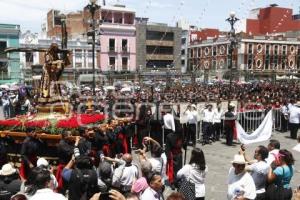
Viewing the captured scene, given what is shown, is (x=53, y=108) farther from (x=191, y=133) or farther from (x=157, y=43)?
(x=157, y=43)

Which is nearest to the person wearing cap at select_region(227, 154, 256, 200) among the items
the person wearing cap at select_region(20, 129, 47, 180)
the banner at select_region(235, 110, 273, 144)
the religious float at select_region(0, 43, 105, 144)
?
the person wearing cap at select_region(20, 129, 47, 180)

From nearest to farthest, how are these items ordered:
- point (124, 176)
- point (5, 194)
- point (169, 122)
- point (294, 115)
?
point (5, 194) < point (124, 176) < point (169, 122) < point (294, 115)

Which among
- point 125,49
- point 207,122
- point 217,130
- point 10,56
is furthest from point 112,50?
point 207,122

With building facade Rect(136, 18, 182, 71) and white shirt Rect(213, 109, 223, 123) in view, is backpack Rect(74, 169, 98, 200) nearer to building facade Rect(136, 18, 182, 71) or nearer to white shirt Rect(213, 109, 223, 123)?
white shirt Rect(213, 109, 223, 123)

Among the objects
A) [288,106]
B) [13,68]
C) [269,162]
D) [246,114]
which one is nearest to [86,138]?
[269,162]

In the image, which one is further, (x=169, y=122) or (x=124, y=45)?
(x=124, y=45)

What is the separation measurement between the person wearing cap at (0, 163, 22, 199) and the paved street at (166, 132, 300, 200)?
400 cm

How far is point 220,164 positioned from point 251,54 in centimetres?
5320

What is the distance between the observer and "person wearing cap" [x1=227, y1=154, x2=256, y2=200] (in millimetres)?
5676

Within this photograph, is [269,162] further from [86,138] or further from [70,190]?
[86,138]

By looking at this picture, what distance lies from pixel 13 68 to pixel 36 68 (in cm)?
453

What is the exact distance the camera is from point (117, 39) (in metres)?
55.7

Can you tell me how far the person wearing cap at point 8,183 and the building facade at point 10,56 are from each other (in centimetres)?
4053

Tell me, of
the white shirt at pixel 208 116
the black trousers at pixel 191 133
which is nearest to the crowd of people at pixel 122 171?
the black trousers at pixel 191 133
